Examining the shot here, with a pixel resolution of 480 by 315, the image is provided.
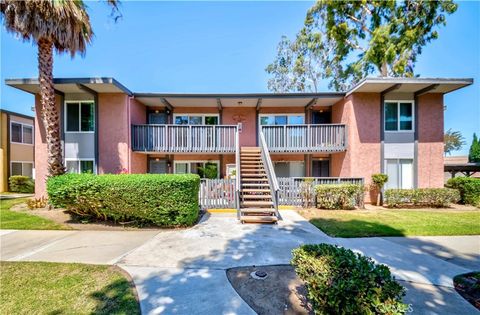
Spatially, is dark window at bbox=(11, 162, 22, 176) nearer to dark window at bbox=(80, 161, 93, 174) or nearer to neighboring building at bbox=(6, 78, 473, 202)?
neighboring building at bbox=(6, 78, 473, 202)

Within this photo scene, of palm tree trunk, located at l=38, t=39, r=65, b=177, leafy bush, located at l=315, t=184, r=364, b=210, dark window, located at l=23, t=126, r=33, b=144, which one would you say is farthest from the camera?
dark window, located at l=23, t=126, r=33, b=144

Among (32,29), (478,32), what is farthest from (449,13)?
(32,29)

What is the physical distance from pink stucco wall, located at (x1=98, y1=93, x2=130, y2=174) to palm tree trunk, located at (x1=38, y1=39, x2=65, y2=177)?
2109 millimetres

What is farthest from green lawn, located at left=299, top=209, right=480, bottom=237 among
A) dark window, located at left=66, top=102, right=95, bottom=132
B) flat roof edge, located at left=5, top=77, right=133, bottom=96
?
dark window, located at left=66, top=102, right=95, bottom=132

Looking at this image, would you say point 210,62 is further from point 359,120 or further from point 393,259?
point 393,259

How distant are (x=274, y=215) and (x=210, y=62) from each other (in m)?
16.1

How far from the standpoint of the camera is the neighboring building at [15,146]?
16.3 m

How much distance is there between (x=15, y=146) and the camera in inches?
680

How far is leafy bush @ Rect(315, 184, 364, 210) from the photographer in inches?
377

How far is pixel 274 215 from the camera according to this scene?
7.89 meters

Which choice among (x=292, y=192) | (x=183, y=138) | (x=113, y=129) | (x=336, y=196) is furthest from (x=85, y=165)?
(x=336, y=196)

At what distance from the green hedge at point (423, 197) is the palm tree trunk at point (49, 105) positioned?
14782 mm

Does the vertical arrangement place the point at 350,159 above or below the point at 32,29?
below

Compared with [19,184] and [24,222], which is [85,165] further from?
[19,184]
